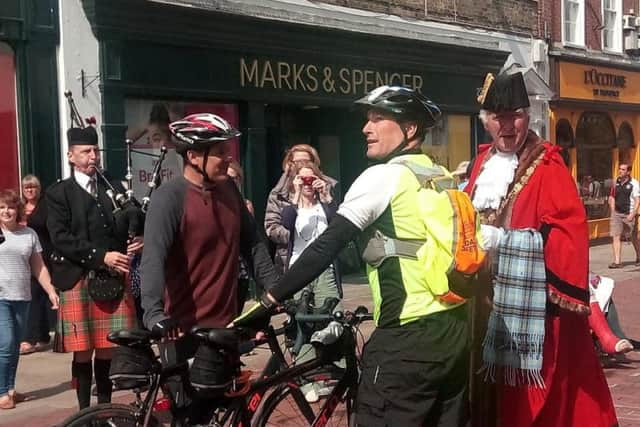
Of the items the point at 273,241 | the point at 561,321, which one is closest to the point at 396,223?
the point at 561,321


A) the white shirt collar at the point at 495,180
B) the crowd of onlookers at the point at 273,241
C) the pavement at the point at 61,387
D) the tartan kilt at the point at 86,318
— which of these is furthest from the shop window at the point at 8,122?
the white shirt collar at the point at 495,180

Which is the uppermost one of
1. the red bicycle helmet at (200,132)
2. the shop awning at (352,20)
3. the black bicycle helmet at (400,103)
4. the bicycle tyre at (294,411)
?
the shop awning at (352,20)

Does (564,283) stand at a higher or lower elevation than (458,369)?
higher

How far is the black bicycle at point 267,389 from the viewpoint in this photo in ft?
12.3

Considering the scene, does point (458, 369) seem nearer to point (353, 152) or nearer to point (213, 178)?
point (213, 178)

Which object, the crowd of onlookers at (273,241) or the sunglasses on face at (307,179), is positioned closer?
the crowd of onlookers at (273,241)

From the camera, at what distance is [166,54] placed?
434 inches

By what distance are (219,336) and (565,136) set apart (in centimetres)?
1655

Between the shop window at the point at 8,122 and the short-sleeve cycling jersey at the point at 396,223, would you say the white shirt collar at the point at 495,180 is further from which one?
the shop window at the point at 8,122

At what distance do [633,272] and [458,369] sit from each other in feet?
40.5

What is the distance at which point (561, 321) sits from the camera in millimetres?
3881

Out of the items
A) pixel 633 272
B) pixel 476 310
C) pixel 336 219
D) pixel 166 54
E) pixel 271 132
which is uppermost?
pixel 166 54

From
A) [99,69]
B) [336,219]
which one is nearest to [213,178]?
[336,219]

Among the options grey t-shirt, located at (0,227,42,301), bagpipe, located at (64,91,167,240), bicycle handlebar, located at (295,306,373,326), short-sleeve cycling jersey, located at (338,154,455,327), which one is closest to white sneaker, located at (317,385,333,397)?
bicycle handlebar, located at (295,306,373,326)
